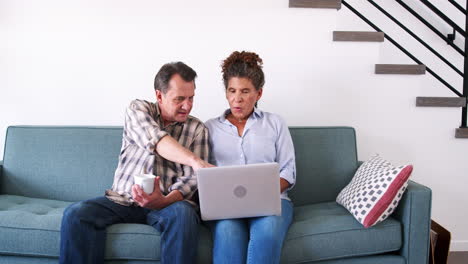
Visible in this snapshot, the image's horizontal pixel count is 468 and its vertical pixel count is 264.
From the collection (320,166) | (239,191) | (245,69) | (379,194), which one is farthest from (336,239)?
(245,69)

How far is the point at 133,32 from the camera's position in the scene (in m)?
2.58

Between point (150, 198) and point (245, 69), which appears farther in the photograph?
point (245, 69)

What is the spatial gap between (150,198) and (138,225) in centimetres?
16

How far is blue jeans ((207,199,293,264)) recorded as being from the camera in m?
1.59

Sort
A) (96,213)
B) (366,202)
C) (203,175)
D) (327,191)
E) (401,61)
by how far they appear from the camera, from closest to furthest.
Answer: (203,175) < (96,213) < (366,202) < (327,191) < (401,61)

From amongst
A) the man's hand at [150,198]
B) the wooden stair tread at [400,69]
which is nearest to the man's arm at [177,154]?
the man's hand at [150,198]

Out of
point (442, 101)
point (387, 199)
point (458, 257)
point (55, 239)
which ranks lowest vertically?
point (458, 257)

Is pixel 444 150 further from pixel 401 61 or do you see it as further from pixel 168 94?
pixel 168 94

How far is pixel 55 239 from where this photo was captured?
1.74 metres

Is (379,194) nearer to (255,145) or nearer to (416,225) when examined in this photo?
(416,225)

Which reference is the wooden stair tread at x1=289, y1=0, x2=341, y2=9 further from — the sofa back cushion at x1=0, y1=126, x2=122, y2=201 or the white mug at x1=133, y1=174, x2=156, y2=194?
the white mug at x1=133, y1=174, x2=156, y2=194

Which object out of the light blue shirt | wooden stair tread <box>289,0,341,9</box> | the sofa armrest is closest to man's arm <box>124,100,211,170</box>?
the light blue shirt

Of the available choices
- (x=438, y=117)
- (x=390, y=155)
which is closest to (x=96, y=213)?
(x=390, y=155)

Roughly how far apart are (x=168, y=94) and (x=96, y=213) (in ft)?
1.95
